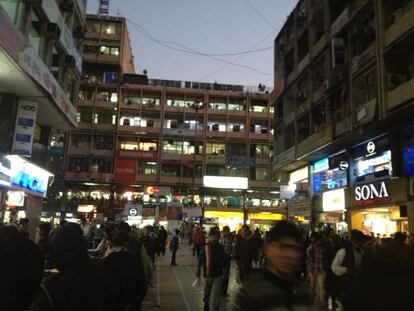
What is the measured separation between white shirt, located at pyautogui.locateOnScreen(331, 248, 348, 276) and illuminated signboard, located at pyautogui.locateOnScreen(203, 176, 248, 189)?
42.1m

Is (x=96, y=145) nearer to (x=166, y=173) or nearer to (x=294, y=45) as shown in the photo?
(x=166, y=173)

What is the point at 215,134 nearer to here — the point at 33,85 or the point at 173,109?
the point at 173,109

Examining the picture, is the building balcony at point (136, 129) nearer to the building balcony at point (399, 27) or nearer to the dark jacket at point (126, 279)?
the building balcony at point (399, 27)

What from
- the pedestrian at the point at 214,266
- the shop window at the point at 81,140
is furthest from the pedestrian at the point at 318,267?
the shop window at the point at 81,140

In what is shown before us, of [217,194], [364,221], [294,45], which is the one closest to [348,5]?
[294,45]

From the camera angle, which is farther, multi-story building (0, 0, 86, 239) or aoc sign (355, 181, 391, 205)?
aoc sign (355, 181, 391, 205)

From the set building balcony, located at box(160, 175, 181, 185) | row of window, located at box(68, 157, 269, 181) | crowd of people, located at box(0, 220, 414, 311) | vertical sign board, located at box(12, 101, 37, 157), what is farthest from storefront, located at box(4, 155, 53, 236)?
building balcony, located at box(160, 175, 181, 185)

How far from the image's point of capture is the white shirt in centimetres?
916

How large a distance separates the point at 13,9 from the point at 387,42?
14.7 m

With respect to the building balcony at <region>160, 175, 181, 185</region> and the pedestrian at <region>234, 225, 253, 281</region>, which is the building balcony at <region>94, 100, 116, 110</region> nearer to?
the building balcony at <region>160, 175, 181, 185</region>

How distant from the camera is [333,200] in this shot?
24.7 meters

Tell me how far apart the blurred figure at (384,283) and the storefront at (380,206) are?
58.2ft

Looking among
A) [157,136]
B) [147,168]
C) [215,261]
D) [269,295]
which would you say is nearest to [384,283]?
[269,295]

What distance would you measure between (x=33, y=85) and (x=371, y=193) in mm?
15020
